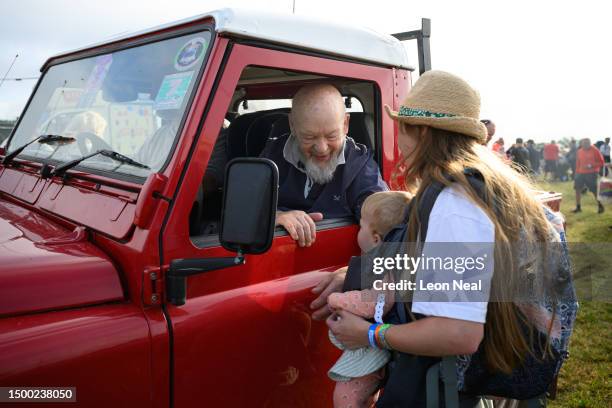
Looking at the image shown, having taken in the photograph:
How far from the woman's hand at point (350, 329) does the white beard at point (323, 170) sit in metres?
0.75

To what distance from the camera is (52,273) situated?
4.59ft

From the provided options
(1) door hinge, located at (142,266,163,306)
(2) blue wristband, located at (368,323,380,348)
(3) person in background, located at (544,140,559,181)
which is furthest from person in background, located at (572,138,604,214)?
(1) door hinge, located at (142,266,163,306)

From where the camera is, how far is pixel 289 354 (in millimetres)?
1742

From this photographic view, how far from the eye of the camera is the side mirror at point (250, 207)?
136 cm

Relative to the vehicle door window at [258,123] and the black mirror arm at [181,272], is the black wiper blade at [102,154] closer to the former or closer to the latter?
the vehicle door window at [258,123]

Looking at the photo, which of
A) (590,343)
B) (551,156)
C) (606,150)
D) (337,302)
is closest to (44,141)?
(337,302)

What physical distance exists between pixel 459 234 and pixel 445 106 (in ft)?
1.36

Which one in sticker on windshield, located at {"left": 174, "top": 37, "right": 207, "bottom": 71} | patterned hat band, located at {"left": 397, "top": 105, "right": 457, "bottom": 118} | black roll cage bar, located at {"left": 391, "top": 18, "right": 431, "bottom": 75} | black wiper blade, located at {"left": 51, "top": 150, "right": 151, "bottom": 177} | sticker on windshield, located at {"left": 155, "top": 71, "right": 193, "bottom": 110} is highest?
black roll cage bar, located at {"left": 391, "top": 18, "right": 431, "bottom": 75}

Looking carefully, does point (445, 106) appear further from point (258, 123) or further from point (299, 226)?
point (258, 123)

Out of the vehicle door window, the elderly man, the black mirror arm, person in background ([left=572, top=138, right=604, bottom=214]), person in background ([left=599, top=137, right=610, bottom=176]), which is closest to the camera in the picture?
the black mirror arm

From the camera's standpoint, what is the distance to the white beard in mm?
2229

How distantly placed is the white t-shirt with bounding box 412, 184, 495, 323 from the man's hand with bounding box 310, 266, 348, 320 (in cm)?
53

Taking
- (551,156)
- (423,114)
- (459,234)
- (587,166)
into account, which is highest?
(551,156)

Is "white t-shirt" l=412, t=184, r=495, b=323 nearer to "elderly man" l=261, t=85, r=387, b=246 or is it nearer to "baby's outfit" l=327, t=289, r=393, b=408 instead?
"baby's outfit" l=327, t=289, r=393, b=408
